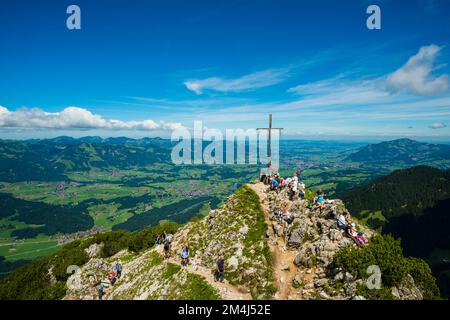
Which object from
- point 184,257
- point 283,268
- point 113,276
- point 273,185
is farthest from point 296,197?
point 113,276

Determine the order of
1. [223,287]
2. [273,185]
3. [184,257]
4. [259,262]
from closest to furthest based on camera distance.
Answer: [223,287], [259,262], [184,257], [273,185]

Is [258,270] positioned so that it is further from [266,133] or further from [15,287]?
[15,287]

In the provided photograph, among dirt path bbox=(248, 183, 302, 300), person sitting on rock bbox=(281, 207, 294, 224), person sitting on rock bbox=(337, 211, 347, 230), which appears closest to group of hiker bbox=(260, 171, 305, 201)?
person sitting on rock bbox=(281, 207, 294, 224)

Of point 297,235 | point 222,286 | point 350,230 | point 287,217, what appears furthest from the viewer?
point 287,217

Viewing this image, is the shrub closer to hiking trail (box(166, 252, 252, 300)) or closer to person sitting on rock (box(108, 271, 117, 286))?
hiking trail (box(166, 252, 252, 300))

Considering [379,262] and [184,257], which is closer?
[379,262]

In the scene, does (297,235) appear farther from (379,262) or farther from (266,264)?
(379,262)
